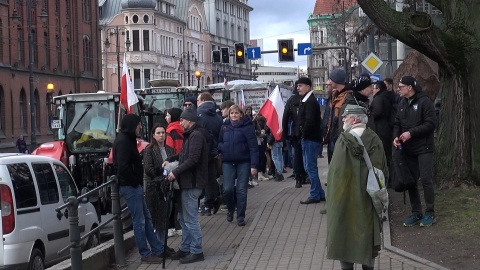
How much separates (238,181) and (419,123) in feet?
10.9

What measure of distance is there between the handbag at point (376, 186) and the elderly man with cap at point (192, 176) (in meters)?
2.99

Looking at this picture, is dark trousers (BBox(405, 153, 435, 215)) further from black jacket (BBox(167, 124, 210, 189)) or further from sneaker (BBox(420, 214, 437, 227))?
black jacket (BBox(167, 124, 210, 189))

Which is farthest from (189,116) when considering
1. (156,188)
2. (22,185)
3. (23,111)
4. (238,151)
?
(23,111)

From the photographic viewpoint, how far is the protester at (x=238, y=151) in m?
14.1

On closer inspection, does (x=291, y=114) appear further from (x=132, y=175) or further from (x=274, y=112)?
(x=132, y=175)

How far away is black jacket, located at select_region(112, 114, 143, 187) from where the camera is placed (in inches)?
438

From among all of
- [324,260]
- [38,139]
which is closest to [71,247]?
[324,260]

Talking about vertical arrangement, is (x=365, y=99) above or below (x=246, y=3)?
below

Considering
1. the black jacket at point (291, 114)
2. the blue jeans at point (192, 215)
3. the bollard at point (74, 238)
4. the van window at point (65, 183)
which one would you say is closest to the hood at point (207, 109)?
the black jacket at point (291, 114)

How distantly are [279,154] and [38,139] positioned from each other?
41.7 metres

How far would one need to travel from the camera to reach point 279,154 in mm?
24297

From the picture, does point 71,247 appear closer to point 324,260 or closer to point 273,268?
point 273,268

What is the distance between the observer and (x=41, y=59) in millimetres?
65438

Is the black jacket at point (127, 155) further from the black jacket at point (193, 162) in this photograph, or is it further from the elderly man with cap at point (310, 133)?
the elderly man with cap at point (310, 133)
